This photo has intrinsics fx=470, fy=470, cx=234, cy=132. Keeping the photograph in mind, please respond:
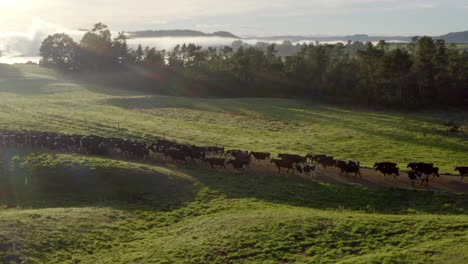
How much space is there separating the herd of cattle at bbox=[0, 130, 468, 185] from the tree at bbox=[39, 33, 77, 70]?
353 feet

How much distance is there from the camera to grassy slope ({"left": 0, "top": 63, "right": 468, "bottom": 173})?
174 ft

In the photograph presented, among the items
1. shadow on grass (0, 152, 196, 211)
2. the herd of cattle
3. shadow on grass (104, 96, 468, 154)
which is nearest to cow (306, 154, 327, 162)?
the herd of cattle

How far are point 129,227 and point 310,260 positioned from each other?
1129 cm

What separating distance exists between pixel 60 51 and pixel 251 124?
10135 cm

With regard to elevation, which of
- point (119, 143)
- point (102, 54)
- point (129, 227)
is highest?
point (102, 54)

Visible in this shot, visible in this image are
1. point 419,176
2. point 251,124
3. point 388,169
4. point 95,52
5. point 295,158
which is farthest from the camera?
point 95,52

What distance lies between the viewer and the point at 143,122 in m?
66.7

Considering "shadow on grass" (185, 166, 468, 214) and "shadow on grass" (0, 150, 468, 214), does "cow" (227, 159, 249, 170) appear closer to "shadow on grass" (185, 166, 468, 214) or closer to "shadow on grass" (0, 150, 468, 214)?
"shadow on grass" (0, 150, 468, 214)

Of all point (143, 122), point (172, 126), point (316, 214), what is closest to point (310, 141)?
point (172, 126)

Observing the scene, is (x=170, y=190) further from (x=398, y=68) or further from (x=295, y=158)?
(x=398, y=68)

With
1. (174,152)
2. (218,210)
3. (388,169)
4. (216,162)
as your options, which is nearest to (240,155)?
(216,162)

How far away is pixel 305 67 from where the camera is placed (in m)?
115

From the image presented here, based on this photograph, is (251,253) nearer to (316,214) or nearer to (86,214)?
(316,214)

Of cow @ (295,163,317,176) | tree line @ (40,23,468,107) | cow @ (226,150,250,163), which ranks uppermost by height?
tree line @ (40,23,468,107)
